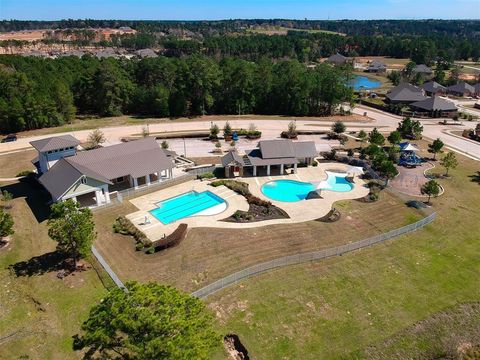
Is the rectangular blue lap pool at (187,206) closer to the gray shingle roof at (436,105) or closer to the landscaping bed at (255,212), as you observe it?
the landscaping bed at (255,212)

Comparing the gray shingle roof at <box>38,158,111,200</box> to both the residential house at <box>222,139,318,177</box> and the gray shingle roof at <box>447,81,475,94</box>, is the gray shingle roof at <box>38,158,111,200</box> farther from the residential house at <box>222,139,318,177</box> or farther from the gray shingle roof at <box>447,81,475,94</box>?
the gray shingle roof at <box>447,81,475,94</box>

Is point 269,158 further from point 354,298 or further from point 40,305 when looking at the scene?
point 40,305

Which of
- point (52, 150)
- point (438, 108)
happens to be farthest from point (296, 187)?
point (438, 108)

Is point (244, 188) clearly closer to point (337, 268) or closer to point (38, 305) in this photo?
point (337, 268)

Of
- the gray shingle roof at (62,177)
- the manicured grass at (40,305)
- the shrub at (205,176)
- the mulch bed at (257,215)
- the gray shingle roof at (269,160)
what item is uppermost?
the gray shingle roof at (62,177)

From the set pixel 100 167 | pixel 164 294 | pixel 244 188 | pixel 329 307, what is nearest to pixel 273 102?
pixel 244 188

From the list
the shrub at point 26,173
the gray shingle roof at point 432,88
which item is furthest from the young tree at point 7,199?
the gray shingle roof at point 432,88

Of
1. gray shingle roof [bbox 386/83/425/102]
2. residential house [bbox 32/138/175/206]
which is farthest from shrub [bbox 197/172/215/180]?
gray shingle roof [bbox 386/83/425/102]
